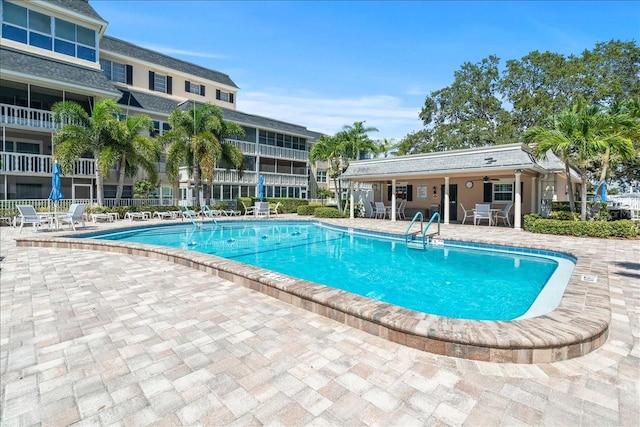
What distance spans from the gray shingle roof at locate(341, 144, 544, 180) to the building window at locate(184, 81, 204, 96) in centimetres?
1876

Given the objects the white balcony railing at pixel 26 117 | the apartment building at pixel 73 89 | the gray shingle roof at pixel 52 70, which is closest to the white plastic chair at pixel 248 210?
the apartment building at pixel 73 89

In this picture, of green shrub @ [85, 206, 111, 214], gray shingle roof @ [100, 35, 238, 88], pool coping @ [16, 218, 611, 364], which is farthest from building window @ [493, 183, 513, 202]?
gray shingle roof @ [100, 35, 238, 88]

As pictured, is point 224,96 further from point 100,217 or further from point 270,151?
point 100,217

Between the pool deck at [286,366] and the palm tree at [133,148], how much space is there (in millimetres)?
14701

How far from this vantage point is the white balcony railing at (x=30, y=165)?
1636cm

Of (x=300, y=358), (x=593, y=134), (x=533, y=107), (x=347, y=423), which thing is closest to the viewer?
(x=347, y=423)

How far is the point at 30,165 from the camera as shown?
1712 centimetres

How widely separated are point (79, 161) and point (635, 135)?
2652 cm

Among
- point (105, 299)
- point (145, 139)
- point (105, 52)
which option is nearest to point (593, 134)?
point (105, 299)

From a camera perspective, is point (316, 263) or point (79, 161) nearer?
point (316, 263)

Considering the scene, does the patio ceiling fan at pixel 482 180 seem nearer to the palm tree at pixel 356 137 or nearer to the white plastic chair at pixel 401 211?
the white plastic chair at pixel 401 211

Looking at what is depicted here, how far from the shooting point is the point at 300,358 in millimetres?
3107

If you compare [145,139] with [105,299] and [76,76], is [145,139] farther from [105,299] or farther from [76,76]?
[105,299]

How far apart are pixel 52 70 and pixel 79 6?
576 cm
